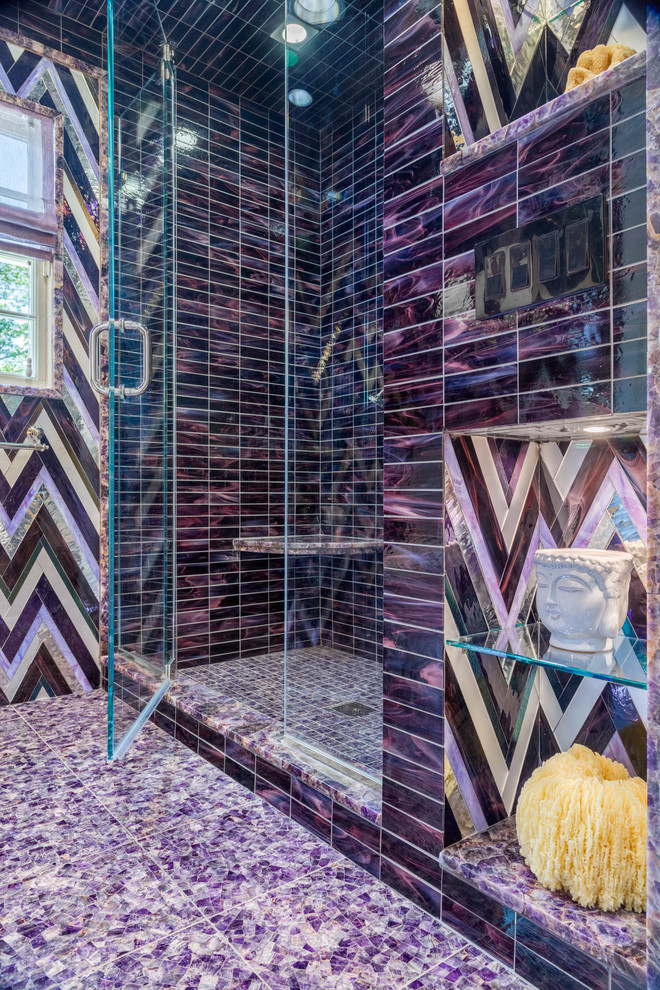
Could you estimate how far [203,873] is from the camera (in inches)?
55.7

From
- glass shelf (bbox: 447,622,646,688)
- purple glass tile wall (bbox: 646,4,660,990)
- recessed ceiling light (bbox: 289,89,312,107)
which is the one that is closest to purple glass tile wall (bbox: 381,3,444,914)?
glass shelf (bbox: 447,622,646,688)

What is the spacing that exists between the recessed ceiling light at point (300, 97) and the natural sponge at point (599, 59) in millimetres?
1202

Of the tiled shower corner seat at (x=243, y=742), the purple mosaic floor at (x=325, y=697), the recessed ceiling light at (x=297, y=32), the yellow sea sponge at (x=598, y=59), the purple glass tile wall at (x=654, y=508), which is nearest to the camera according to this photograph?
the purple glass tile wall at (x=654, y=508)

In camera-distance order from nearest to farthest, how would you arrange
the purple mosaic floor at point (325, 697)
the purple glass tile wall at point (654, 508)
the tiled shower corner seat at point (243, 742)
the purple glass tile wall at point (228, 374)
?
the purple glass tile wall at point (654, 508)
the tiled shower corner seat at point (243, 742)
the purple mosaic floor at point (325, 697)
the purple glass tile wall at point (228, 374)

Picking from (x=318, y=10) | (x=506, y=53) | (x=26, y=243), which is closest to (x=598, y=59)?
(x=506, y=53)

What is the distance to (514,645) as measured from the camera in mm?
1232

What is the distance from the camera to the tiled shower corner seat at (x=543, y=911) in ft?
3.08

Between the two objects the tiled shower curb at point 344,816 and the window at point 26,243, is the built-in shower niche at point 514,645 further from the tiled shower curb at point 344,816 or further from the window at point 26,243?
the window at point 26,243

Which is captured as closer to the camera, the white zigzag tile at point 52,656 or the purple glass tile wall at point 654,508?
the purple glass tile wall at point 654,508

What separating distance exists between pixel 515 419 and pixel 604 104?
518mm

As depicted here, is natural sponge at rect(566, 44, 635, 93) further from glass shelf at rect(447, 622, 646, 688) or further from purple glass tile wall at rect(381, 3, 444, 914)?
glass shelf at rect(447, 622, 646, 688)

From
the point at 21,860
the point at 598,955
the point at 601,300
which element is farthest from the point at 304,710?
the point at 601,300

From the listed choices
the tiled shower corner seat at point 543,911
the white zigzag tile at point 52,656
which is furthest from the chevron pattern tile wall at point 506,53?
the white zigzag tile at point 52,656

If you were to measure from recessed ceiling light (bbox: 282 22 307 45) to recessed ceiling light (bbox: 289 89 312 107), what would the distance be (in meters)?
0.13
